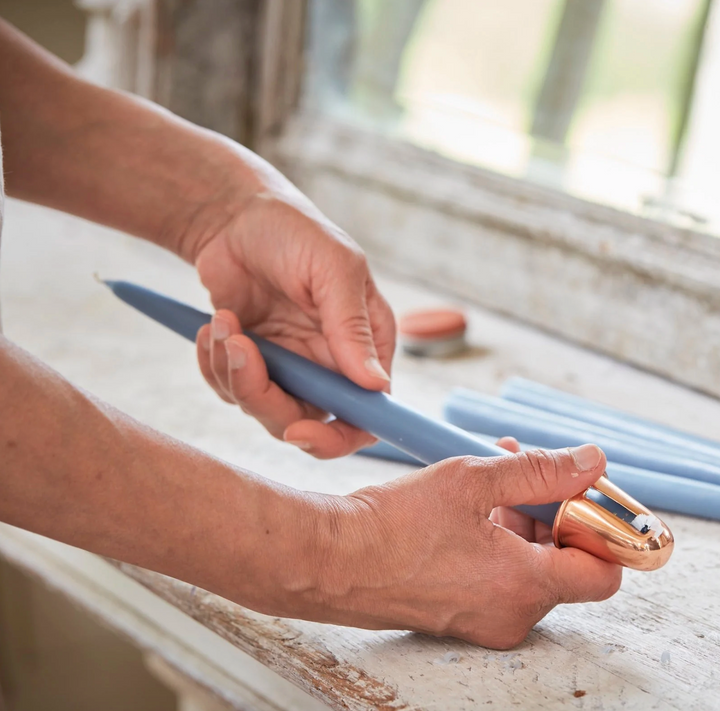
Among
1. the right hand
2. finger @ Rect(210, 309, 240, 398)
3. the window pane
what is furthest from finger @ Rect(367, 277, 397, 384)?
the window pane

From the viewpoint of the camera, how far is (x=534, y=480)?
1.63 feet

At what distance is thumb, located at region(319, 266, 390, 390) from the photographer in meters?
0.64

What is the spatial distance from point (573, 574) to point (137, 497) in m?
0.24

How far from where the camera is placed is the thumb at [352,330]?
636 mm

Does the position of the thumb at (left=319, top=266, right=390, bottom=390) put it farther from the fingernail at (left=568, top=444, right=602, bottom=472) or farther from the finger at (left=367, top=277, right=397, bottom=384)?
the fingernail at (left=568, top=444, right=602, bottom=472)

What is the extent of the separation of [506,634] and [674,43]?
2.13 ft

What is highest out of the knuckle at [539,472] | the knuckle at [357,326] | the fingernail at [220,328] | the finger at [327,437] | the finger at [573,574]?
the knuckle at [357,326]

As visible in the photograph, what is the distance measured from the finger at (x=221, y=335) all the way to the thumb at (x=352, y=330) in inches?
2.7

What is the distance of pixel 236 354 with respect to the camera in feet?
2.18

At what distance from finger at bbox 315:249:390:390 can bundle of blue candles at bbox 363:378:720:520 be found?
0.11 meters

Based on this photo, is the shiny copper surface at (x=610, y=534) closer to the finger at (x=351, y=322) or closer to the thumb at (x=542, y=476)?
the thumb at (x=542, y=476)

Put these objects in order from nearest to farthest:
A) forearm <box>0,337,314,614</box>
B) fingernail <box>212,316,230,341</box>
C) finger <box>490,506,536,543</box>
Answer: forearm <box>0,337,314,614</box>, finger <box>490,506,536,543</box>, fingernail <box>212,316,230,341</box>

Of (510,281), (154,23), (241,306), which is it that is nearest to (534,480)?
(241,306)

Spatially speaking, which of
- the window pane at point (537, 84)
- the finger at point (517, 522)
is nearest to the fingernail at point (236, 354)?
the finger at point (517, 522)
